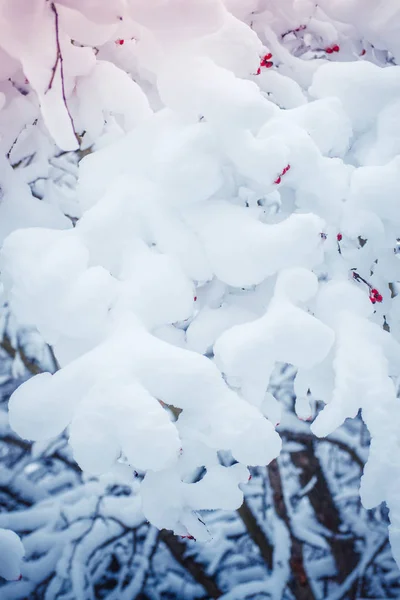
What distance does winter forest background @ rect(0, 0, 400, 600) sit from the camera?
1.22 meters

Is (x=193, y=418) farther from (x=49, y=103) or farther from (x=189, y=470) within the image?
(x=49, y=103)

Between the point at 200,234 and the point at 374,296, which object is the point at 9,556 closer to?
the point at 200,234

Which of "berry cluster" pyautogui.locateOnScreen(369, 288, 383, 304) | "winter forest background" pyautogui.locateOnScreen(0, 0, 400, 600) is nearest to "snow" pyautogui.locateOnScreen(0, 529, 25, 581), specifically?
"winter forest background" pyautogui.locateOnScreen(0, 0, 400, 600)

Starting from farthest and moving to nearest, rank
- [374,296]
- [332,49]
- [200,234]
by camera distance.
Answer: [332,49] → [374,296] → [200,234]

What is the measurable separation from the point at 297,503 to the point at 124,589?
6.57ft

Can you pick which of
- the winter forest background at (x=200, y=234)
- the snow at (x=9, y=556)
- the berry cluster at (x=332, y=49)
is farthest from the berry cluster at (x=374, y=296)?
the snow at (x=9, y=556)

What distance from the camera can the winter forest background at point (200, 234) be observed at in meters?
1.22

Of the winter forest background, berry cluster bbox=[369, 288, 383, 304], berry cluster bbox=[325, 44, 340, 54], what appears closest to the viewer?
the winter forest background

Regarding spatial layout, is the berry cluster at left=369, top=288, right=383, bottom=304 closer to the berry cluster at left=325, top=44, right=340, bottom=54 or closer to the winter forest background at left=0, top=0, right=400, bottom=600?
the winter forest background at left=0, top=0, right=400, bottom=600

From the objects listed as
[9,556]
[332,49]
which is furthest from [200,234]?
[9,556]

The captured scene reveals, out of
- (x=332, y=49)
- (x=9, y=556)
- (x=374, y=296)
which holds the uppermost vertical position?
(x=332, y=49)

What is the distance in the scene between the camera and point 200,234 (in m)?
1.42

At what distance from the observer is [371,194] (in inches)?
55.7

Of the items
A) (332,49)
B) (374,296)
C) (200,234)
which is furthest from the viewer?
(332,49)
